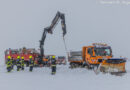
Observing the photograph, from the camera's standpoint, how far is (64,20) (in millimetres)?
25109

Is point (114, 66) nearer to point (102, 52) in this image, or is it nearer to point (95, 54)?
point (95, 54)

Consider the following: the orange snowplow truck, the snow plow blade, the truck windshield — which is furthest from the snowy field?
the truck windshield

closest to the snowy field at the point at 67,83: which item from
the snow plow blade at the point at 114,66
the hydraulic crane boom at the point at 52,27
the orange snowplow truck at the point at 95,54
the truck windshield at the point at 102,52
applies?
the snow plow blade at the point at 114,66

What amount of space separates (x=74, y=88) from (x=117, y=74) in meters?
8.05

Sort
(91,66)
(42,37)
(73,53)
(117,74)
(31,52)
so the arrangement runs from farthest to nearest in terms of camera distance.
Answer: (31,52) < (42,37) < (73,53) < (91,66) < (117,74)

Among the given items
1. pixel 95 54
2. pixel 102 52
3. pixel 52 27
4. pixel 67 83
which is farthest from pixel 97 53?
pixel 67 83

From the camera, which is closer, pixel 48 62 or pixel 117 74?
pixel 117 74

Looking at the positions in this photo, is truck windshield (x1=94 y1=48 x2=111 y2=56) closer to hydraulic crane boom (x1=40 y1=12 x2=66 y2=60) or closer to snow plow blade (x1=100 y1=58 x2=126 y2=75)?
hydraulic crane boom (x1=40 y1=12 x2=66 y2=60)

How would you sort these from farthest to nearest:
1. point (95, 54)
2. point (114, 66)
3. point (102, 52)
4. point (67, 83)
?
point (102, 52)
point (95, 54)
point (114, 66)
point (67, 83)

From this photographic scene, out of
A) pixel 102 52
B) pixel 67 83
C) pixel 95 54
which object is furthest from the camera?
pixel 102 52

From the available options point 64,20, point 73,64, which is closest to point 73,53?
point 73,64

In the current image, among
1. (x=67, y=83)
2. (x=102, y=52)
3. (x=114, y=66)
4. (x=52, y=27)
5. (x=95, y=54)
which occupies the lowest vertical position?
(x=67, y=83)

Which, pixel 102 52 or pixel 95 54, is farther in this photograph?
pixel 102 52

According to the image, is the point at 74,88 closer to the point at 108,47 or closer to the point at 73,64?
the point at 108,47
